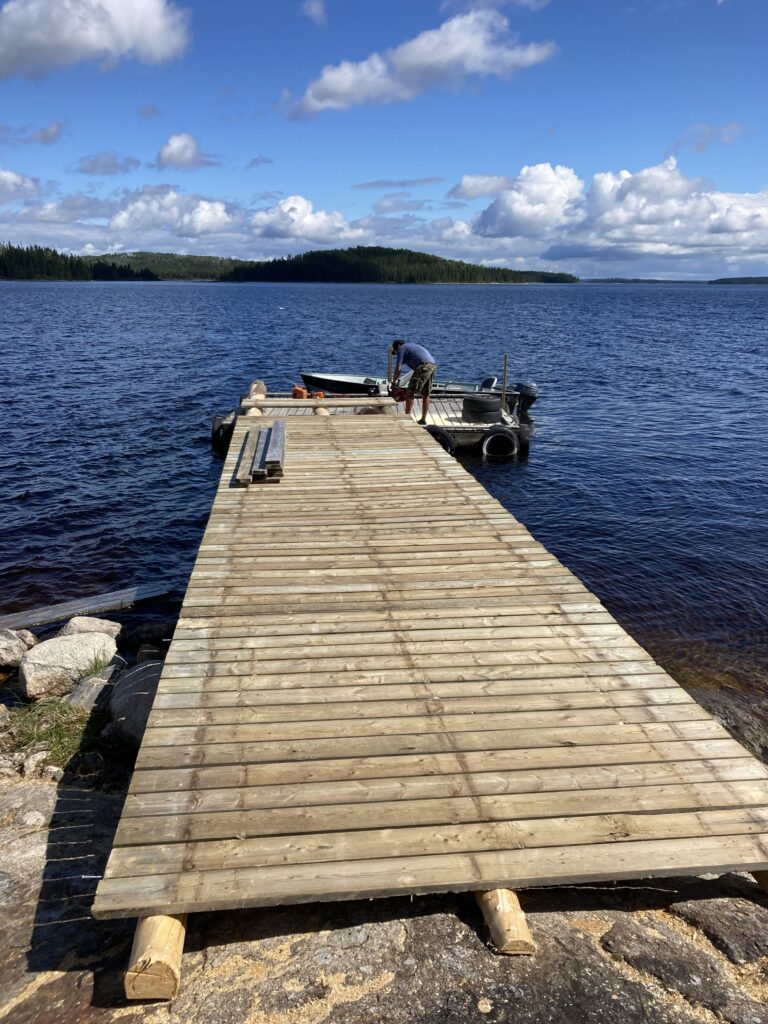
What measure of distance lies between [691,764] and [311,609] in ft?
12.3

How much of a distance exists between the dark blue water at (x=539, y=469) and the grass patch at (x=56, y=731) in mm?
5670

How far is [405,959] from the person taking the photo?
12.8ft

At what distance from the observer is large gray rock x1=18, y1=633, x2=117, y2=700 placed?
8633 millimetres

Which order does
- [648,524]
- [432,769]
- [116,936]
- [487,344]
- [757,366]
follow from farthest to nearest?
[487,344] < [757,366] < [648,524] < [432,769] < [116,936]

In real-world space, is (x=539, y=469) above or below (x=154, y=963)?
below

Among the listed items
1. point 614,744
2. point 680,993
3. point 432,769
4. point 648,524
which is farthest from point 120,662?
point 648,524

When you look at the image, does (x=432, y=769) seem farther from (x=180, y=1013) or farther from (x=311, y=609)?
(x=311, y=609)

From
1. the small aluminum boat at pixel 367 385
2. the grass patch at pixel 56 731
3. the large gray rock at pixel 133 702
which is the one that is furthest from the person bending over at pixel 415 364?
the grass patch at pixel 56 731

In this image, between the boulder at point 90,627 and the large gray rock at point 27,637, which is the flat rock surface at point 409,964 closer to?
the boulder at point 90,627

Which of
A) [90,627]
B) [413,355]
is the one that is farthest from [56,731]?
[413,355]

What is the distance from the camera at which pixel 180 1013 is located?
359 cm

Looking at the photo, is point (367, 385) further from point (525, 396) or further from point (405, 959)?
point (405, 959)

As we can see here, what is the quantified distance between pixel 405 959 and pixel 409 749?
134 centimetres

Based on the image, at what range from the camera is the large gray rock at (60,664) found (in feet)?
28.3
